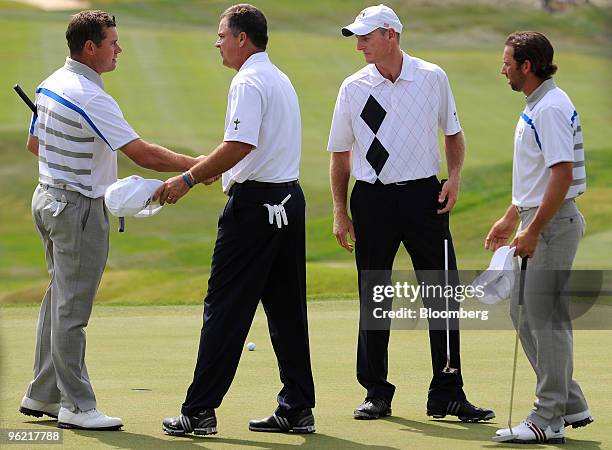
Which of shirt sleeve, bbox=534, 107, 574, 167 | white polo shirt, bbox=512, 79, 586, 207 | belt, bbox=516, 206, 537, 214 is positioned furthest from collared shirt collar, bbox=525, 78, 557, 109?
belt, bbox=516, 206, 537, 214

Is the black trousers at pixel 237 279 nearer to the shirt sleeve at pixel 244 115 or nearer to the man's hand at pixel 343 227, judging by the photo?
the shirt sleeve at pixel 244 115

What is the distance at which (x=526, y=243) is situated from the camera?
17.7ft

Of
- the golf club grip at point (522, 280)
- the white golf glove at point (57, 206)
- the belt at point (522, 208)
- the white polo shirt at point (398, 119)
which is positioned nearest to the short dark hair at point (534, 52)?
the belt at point (522, 208)

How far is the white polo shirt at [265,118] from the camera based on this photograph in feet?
18.5

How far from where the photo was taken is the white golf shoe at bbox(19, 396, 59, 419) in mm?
6043

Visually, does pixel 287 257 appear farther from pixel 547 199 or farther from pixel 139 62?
pixel 139 62

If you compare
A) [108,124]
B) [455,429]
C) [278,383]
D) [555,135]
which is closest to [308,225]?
[278,383]

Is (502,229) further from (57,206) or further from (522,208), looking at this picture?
(57,206)

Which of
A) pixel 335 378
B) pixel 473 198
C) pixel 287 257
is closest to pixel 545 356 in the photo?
pixel 287 257

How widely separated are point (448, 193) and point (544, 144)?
106 centimetres

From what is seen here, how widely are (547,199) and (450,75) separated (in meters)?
24.1

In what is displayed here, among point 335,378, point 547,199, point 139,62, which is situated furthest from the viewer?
point 139,62

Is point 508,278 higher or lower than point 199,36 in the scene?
lower

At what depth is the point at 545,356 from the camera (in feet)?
18.2
